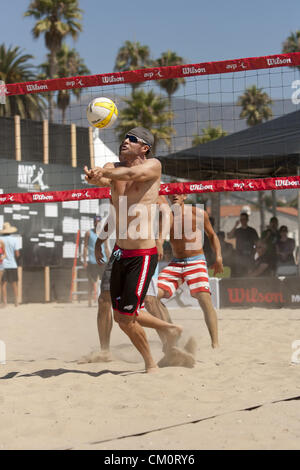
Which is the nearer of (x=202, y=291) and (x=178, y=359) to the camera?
(x=178, y=359)

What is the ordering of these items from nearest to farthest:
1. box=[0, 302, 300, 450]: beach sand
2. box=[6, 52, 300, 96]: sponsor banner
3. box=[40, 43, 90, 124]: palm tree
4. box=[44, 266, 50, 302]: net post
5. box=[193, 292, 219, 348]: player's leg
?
box=[0, 302, 300, 450]: beach sand
box=[193, 292, 219, 348]: player's leg
box=[6, 52, 300, 96]: sponsor banner
box=[44, 266, 50, 302]: net post
box=[40, 43, 90, 124]: palm tree

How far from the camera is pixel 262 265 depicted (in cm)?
955

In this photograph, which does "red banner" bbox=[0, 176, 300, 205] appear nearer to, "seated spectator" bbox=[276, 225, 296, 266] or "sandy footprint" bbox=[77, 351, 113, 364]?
"sandy footprint" bbox=[77, 351, 113, 364]

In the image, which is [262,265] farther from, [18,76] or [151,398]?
[18,76]

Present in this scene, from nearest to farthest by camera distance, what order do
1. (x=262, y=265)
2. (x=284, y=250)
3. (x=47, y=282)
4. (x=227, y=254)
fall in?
1. (x=262, y=265)
2. (x=284, y=250)
3. (x=227, y=254)
4. (x=47, y=282)

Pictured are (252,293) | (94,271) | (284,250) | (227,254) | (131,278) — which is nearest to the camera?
(131,278)

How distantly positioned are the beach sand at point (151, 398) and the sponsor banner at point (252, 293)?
9.57ft

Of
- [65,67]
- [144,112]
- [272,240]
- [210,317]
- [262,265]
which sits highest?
[65,67]

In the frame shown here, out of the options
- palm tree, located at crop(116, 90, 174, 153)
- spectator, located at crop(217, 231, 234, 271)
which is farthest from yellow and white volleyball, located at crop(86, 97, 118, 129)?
palm tree, located at crop(116, 90, 174, 153)

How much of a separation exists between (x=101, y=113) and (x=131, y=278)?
1416mm

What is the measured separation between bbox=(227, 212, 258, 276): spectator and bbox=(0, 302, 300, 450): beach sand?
402 cm

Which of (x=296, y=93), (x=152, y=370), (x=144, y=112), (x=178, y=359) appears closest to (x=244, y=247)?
(x=296, y=93)

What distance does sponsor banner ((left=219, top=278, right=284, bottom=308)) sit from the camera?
8.62m
